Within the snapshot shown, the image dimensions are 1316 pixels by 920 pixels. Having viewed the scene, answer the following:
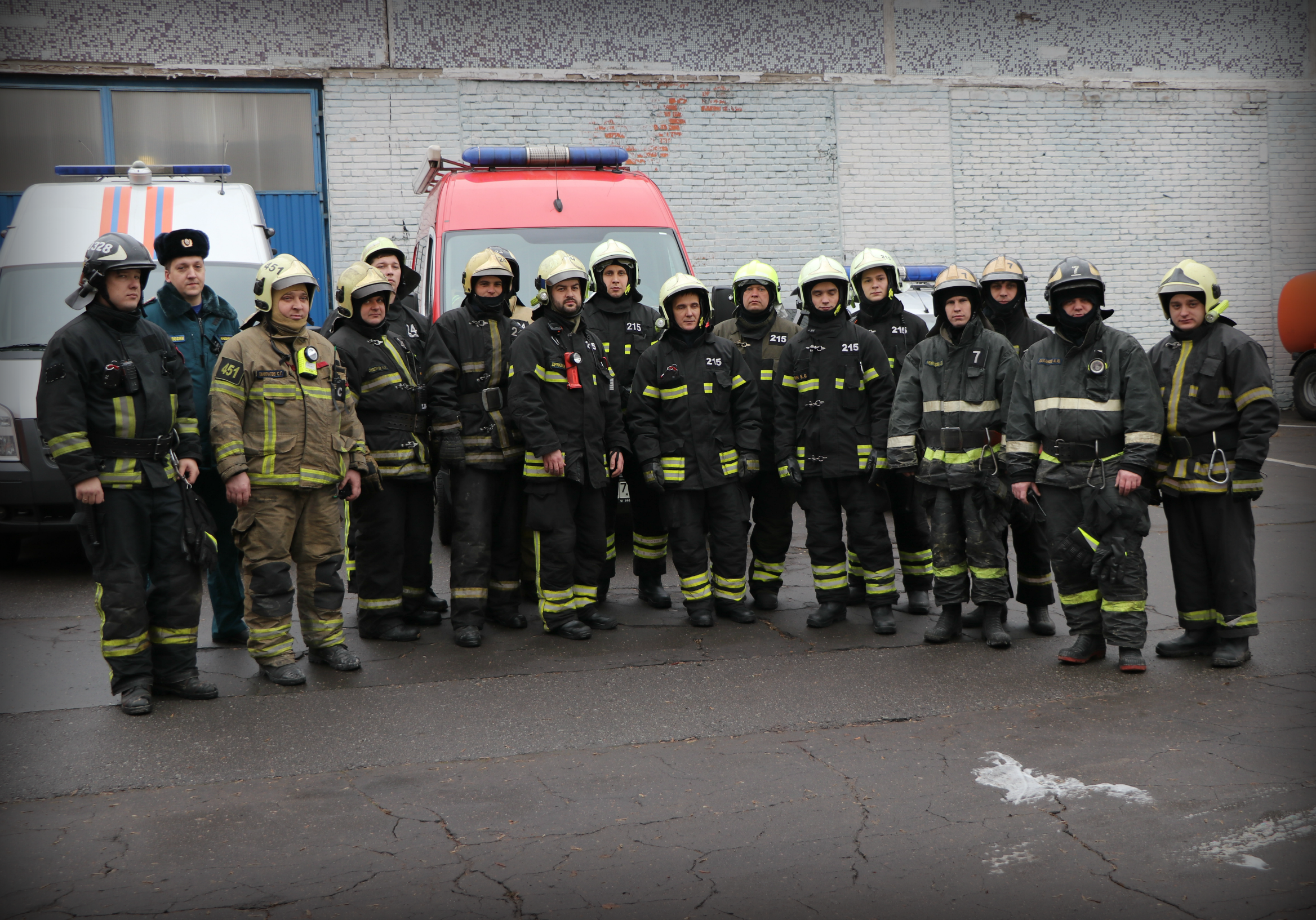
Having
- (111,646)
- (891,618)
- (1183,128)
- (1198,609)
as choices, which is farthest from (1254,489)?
(1183,128)

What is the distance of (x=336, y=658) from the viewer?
5.93 m

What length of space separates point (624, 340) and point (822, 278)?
1290mm

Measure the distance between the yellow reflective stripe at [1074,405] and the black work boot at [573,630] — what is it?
2.70 meters

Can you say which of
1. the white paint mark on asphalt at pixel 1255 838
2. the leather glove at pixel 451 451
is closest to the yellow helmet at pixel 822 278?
the leather glove at pixel 451 451

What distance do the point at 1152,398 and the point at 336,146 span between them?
1150 cm

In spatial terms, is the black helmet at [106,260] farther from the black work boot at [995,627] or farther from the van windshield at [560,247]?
the black work boot at [995,627]

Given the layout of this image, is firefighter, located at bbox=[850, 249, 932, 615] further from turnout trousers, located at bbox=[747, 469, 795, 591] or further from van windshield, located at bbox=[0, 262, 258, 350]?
van windshield, located at bbox=[0, 262, 258, 350]

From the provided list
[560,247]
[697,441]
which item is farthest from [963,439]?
[560,247]

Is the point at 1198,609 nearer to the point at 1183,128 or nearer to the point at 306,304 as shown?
the point at 306,304

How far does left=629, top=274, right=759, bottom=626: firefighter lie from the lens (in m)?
6.70

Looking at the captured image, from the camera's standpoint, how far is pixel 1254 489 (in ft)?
18.8

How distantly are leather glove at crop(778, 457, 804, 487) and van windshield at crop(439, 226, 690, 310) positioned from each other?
2378mm

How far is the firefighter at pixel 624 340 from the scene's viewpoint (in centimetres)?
710

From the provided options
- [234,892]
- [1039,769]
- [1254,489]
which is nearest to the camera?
[234,892]
